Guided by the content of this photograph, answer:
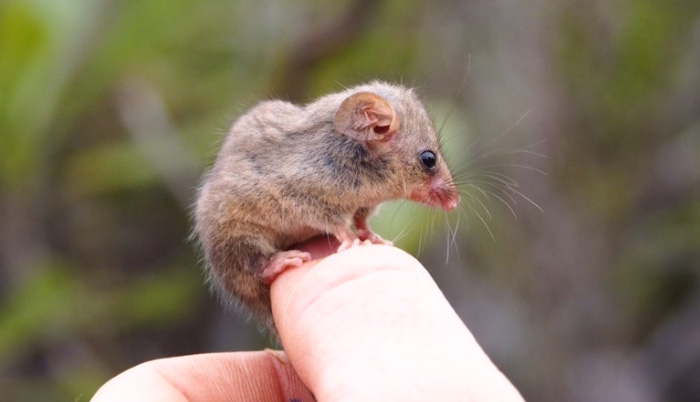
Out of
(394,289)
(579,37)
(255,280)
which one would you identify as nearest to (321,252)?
(255,280)

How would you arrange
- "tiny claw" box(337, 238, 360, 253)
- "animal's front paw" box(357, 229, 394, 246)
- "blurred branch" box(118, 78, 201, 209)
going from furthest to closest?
"blurred branch" box(118, 78, 201, 209)
"animal's front paw" box(357, 229, 394, 246)
"tiny claw" box(337, 238, 360, 253)

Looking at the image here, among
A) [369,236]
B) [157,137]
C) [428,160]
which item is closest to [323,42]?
[157,137]

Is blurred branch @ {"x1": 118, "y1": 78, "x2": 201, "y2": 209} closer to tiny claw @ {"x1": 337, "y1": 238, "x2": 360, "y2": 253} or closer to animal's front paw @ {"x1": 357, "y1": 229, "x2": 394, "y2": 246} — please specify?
animal's front paw @ {"x1": 357, "y1": 229, "x2": 394, "y2": 246}

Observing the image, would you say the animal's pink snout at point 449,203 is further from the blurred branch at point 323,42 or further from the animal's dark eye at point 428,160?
the blurred branch at point 323,42

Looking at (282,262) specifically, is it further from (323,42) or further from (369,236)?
(323,42)

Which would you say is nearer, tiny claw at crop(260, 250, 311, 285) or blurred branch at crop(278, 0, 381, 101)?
tiny claw at crop(260, 250, 311, 285)

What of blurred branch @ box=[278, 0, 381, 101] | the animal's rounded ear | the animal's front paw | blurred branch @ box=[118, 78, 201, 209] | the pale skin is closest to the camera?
the pale skin

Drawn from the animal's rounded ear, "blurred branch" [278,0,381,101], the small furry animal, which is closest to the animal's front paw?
the small furry animal
